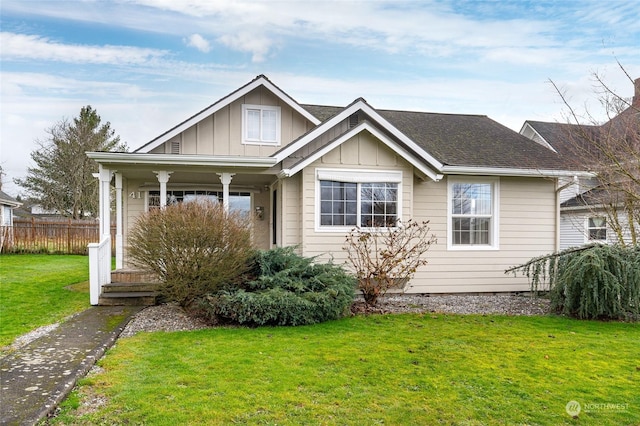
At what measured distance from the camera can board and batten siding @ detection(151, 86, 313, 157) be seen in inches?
446

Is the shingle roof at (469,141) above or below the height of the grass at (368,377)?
above

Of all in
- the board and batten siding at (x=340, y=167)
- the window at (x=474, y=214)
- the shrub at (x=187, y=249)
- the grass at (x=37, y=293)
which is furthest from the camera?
the window at (x=474, y=214)

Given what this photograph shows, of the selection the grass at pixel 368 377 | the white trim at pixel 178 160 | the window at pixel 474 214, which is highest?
the white trim at pixel 178 160

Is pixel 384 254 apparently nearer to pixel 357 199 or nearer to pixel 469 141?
pixel 357 199

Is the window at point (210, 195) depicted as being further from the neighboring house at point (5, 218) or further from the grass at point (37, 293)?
the neighboring house at point (5, 218)

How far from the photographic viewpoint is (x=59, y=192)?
29672mm

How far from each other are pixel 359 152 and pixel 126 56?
375 inches

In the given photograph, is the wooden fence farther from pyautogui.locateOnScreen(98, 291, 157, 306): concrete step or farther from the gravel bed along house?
the gravel bed along house

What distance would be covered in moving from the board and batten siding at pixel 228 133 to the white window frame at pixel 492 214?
173 inches

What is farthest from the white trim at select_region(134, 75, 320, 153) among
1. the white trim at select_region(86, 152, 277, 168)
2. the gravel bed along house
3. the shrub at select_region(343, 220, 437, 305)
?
the gravel bed along house

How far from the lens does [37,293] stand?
33.1 ft

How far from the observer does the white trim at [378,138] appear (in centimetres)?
884

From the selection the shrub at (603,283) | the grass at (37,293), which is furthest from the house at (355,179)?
the shrub at (603,283)

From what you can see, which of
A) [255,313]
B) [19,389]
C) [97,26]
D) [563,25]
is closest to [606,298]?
[255,313]
